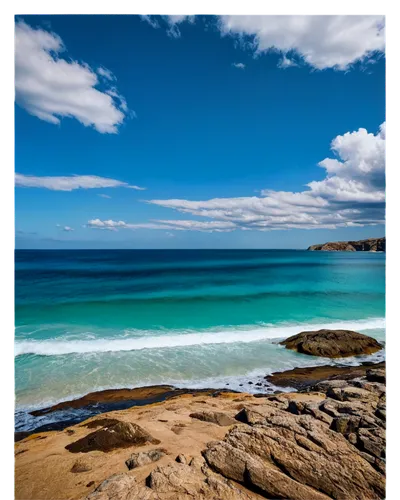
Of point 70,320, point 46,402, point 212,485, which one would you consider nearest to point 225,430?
point 212,485

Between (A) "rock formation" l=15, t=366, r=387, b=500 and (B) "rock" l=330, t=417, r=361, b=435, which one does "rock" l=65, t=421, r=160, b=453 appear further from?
(B) "rock" l=330, t=417, r=361, b=435

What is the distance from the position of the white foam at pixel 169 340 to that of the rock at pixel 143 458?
260 inches

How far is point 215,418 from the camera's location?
4.68m

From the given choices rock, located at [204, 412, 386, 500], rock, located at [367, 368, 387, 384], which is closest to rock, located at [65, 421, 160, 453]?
rock, located at [204, 412, 386, 500]

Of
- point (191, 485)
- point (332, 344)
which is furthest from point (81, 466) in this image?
point (332, 344)

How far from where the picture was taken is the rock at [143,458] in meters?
3.29

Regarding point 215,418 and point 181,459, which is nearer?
point 181,459

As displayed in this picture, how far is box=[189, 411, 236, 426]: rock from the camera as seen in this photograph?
4.53m

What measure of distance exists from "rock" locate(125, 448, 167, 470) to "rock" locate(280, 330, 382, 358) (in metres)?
7.93

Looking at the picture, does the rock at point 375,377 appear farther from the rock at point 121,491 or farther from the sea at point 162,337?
the rock at point 121,491

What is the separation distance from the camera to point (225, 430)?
4.25m

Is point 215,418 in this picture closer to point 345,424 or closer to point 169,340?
point 345,424

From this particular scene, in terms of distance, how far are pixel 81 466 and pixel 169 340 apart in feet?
24.7
